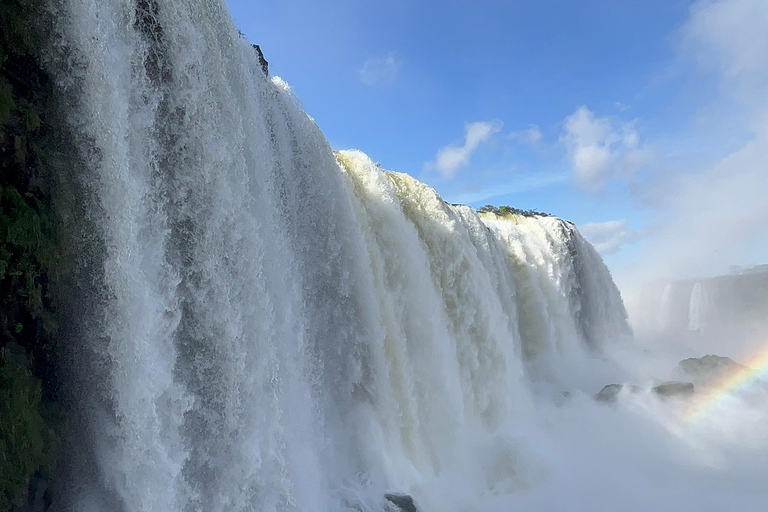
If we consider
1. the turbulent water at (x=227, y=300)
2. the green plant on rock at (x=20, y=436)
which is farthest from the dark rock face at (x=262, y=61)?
the green plant on rock at (x=20, y=436)

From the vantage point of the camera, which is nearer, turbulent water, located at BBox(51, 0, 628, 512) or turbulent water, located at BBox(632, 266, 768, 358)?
turbulent water, located at BBox(51, 0, 628, 512)

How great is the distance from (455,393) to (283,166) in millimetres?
5801

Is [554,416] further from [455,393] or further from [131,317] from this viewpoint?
[131,317]

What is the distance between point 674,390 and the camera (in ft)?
44.5

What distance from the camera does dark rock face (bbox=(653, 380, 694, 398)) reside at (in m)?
13.4

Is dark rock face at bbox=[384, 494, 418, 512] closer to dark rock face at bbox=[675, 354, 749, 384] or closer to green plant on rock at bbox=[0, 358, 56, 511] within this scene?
green plant on rock at bbox=[0, 358, 56, 511]

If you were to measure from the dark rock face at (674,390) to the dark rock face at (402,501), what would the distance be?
957cm

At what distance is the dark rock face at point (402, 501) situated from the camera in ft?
22.0

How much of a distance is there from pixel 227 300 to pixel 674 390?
42.6ft

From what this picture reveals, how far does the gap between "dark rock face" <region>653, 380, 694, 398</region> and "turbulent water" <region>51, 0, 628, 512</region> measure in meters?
6.41

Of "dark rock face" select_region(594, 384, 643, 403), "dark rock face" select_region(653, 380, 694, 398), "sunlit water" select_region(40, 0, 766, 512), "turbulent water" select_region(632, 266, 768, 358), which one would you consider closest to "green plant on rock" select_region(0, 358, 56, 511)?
"sunlit water" select_region(40, 0, 766, 512)

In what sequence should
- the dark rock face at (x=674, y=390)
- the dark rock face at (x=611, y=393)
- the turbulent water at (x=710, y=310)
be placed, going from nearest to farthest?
the dark rock face at (x=674, y=390), the dark rock face at (x=611, y=393), the turbulent water at (x=710, y=310)

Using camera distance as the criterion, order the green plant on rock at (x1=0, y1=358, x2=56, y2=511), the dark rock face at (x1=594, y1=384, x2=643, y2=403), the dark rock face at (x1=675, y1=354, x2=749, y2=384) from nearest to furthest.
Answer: the green plant on rock at (x1=0, y1=358, x2=56, y2=511), the dark rock face at (x1=594, y1=384, x2=643, y2=403), the dark rock face at (x1=675, y1=354, x2=749, y2=384)

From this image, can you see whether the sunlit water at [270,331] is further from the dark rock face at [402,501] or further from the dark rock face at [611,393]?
the dark rock face at [611,393]
